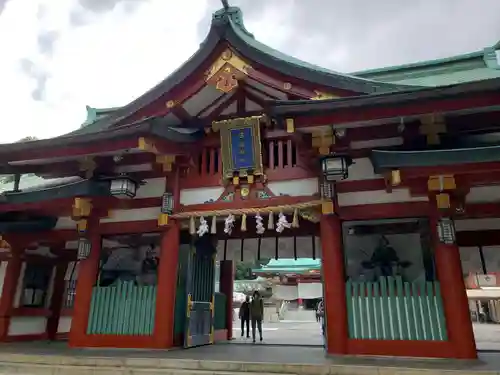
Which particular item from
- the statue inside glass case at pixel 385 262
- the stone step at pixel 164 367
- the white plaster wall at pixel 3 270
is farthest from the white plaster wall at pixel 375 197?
the white plaster wall at pixel 3 270

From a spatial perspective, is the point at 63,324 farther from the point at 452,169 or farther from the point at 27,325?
the point at 452,169

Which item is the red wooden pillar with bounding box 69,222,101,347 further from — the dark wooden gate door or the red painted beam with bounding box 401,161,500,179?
the red painted beam with bounding box 401,161,500,179

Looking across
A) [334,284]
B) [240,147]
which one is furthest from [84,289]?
[334,284]

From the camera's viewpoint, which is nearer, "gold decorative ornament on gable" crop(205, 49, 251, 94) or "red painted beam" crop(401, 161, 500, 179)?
"red painted beam" crop(401, 161, 500, 179)

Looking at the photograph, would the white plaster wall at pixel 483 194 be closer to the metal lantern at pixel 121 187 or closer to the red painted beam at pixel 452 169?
the red painted beam at pixel 452 169

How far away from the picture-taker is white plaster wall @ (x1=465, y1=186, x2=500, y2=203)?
28.8 feet

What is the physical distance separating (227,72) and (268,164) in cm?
253

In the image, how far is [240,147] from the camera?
32.3 feet

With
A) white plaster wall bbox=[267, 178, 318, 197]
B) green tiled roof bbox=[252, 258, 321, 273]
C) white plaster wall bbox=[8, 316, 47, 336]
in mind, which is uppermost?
green tiled roof bbox=[252, 258, 321, 273]

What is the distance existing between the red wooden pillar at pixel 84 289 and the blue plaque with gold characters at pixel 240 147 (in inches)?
162

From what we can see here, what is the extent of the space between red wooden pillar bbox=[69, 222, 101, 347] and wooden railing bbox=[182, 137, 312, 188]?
2923 mm

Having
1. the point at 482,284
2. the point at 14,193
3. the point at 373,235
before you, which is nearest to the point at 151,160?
the point at 14,193

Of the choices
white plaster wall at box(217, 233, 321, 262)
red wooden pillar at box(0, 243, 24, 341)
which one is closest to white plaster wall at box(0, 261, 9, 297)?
red wooden pillar at box(0, 243, 24, 341)

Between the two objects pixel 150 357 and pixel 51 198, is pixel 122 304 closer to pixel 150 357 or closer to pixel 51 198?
pixel 150 357
